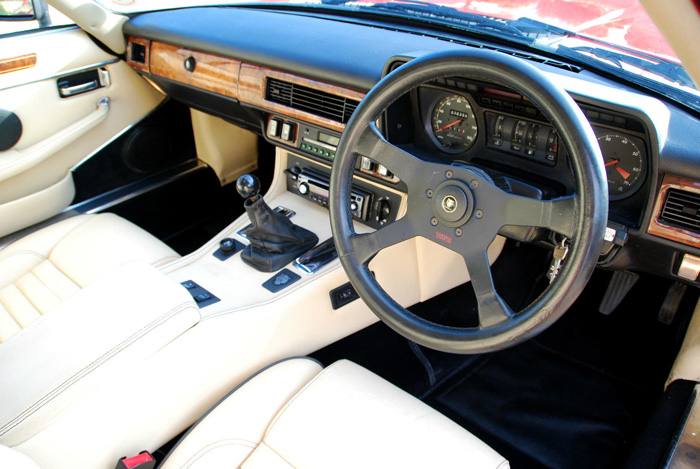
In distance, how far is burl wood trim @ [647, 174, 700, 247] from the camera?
122 centimetres

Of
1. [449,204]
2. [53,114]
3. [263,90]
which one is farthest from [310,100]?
[53,114]

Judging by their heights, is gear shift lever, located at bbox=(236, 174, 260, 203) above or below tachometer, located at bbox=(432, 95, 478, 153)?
below

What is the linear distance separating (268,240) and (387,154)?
650mm

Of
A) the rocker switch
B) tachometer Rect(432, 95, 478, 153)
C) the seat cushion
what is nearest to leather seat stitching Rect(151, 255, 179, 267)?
the seat cushion

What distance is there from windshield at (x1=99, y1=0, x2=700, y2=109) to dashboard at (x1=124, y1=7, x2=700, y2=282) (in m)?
0.05

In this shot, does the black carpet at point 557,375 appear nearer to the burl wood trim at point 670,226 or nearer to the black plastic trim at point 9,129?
the burl wood trim at point 670,226

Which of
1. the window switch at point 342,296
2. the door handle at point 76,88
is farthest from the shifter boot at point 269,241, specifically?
the door handle at point 76,88

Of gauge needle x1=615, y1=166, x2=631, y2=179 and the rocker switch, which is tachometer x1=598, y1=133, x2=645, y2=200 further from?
the rocker switch

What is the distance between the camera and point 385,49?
1741 mm

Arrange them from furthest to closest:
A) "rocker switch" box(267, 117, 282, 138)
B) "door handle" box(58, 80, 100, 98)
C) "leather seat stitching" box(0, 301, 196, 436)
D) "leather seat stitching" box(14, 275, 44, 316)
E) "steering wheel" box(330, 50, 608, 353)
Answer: "door handle" box(58, 80, 100, 98)
"rocker switch" box(267, 117, 282, 138)
"leather seat stitching" box(14, 275, 44, 316)
"leather seat stitching" box(0, 301, 196, 436)
"steering wheel" box(330, 50, 608, 353)

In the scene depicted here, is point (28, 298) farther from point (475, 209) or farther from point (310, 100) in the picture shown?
point (475, 209)

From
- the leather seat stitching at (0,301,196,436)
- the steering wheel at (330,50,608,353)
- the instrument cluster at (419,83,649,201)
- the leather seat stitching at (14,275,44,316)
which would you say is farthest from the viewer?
the leather seat stitching at (14,275,44,316)

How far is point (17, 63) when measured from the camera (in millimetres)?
2133

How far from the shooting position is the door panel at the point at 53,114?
217 centimetres
